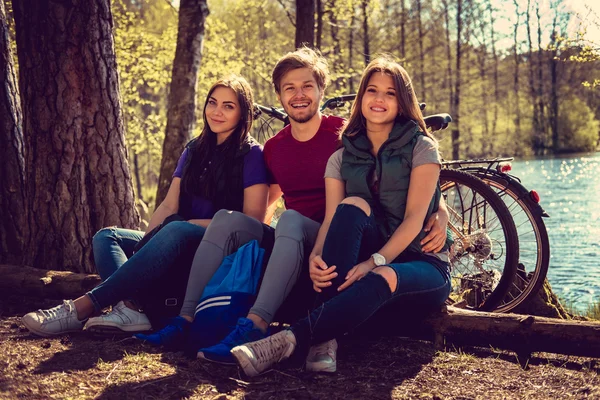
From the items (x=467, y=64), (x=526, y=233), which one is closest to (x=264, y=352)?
(x=526, y=233)

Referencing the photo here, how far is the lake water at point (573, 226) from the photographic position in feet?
25.0

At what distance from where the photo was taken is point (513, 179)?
410 centimetres

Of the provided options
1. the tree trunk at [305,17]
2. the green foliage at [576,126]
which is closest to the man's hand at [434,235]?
the tree trunk at [305,17]

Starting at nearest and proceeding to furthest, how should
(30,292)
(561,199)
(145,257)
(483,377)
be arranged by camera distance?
(483,377) < (145,257) < (30,292) < (561,199)

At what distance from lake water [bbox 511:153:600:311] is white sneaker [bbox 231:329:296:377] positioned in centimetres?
388

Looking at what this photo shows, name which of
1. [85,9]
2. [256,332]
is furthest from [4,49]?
[256,332]

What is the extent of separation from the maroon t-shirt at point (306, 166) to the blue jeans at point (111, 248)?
39.2 inches

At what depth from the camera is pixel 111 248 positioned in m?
3.92

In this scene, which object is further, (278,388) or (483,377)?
(483,377)

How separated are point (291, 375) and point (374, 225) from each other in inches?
32.0

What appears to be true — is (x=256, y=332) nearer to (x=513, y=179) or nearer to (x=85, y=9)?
(x=513, y=179)

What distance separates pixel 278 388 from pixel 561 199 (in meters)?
14.5

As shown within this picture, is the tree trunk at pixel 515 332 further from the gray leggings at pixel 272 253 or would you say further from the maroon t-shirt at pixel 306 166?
the maroon t-shirt at pixel 306 166

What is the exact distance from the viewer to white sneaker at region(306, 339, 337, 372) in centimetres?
297
